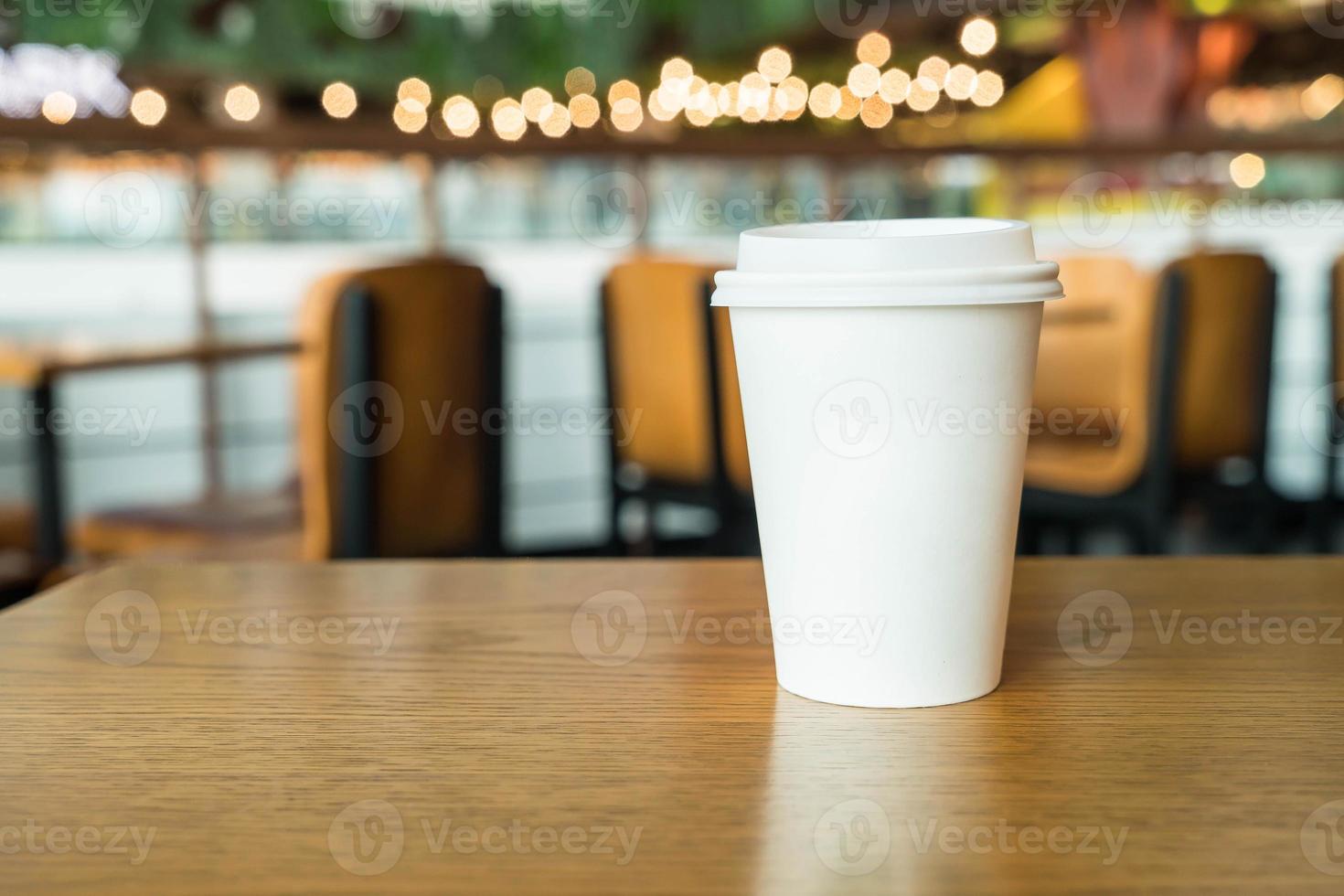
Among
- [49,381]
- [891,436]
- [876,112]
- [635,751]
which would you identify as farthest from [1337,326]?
[876,112]

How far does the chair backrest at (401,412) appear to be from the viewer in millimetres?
1679

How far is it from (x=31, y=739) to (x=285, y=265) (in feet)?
11.6

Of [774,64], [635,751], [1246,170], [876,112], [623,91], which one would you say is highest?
[774,64]

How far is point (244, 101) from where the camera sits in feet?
36.8

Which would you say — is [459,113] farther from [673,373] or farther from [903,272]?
[903,272]

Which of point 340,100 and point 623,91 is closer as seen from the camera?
point 340,100

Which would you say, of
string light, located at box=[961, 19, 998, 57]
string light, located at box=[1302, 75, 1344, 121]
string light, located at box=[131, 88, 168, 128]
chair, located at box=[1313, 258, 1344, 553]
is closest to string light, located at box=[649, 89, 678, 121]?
string light, located at box=[961, 19, 998, 57]

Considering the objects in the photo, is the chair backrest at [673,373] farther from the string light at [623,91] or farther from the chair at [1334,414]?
the string light at [623,91]

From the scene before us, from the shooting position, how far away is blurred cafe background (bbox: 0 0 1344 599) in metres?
1.96

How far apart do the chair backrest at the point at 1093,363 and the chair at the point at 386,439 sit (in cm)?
106

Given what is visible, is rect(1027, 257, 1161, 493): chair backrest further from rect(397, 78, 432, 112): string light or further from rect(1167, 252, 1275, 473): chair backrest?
rect(397, 78, 432, 112): string light

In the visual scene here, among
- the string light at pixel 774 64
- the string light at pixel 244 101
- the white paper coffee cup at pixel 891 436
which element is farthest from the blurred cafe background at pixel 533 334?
the string light at pixel 774 64

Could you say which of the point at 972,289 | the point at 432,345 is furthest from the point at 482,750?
the point at 432,345

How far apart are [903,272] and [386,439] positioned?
4.64 feet
